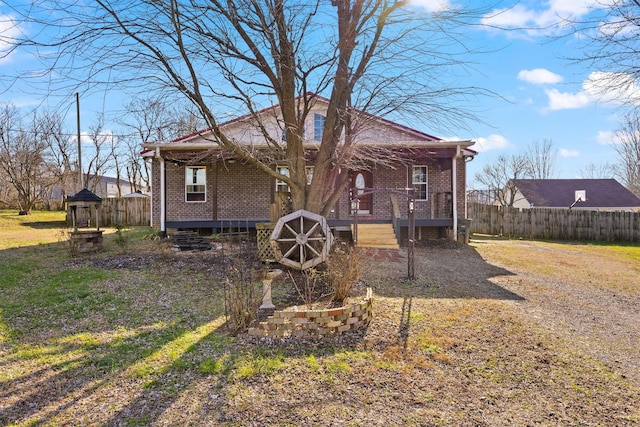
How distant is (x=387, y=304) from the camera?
6004 millimetres

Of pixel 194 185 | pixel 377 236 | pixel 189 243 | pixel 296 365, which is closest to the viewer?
pixel 296 365

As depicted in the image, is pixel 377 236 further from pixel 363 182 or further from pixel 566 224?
pixel 566 224

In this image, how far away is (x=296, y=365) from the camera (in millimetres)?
3830

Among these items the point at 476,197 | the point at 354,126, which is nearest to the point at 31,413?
the point at 354,126

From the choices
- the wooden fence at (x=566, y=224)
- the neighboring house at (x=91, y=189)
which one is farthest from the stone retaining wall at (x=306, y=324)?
the neighboring house at (x=91, y=189)

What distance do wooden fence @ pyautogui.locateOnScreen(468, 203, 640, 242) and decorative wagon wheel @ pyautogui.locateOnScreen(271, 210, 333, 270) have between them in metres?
15.2

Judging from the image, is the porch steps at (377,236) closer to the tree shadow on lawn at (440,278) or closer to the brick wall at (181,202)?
the tree shadow on lawn at (440,278)

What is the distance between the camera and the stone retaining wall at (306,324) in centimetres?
461

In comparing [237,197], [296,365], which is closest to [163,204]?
[237,197]

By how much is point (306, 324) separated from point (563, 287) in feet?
20.5

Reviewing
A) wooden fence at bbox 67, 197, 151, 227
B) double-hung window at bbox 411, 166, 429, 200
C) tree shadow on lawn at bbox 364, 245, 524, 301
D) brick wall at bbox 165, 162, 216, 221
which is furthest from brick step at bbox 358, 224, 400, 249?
wooden fence at bbox 67, 197, 151, 227

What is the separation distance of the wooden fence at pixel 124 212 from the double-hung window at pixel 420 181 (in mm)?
16861

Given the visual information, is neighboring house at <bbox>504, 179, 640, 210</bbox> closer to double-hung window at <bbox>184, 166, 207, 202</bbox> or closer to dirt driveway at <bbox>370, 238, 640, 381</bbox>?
dirt driveway at <bbox>370, 238, 640, 381</bbox>

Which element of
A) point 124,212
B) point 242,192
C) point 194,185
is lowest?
point 124,212
